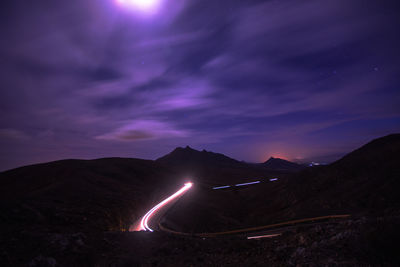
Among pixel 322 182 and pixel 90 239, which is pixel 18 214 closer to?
pixel 90 239

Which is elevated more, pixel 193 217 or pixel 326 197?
pixel 326 197

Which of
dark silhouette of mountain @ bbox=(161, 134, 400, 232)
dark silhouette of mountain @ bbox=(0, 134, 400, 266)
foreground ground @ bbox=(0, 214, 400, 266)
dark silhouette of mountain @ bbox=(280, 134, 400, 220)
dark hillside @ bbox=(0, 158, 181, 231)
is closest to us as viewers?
foreground ground @ bbox=(0, 214, 400, 266)

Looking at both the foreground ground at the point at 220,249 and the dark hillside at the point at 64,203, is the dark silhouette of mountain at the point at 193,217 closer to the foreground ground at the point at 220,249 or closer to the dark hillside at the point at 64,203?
the foreground ground at the point at 220,249

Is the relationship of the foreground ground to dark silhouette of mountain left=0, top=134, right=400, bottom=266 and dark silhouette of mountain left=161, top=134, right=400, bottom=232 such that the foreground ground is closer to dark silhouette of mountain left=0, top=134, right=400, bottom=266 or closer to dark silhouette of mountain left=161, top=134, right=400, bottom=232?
dark silhouette of mountain left=0, top=134, right=400, bottom=266

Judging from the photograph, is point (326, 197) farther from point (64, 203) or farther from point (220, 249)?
point (64, 203)

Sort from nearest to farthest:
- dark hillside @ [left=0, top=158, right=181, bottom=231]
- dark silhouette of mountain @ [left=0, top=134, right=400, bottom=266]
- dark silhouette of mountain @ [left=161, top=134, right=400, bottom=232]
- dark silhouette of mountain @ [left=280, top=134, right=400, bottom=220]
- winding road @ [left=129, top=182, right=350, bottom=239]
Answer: dark silhouette of mountain @ [left=0, top=134, right=400, bottom=266], winding road @ [left=129, top=182, right=350, bottom=239], dark hillside @ [left=0, top=158, right=181, bottom=231], dark silhouette of mountain @ [left=280, top=134, right=400, bottom=220], dark silhouette of mountain @ [left=161, top=134, right=400, bottom=232]

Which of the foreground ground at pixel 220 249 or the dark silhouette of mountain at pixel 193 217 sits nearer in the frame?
the foreground ground at pixel 220 249

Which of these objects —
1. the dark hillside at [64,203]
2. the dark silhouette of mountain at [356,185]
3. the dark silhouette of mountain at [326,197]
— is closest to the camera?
the dark hillside at [64,203]

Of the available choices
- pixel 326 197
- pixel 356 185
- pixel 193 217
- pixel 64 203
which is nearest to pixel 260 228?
pixel 193 217

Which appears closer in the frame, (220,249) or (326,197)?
(220,249)

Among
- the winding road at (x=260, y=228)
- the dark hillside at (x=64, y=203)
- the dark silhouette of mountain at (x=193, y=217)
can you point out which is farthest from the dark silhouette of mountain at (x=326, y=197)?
the dark hillside at (x=64, y=203)

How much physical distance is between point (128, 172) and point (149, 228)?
2886 inches

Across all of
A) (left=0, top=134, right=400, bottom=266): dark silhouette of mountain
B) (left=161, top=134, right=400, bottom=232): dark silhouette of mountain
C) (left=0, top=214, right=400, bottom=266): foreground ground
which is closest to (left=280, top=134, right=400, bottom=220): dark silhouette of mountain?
(left=161, top=134, right=400, bottom=232): dark silhouette of mountain

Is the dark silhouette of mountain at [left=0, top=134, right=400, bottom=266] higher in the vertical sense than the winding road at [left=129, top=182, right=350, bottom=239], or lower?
higher
